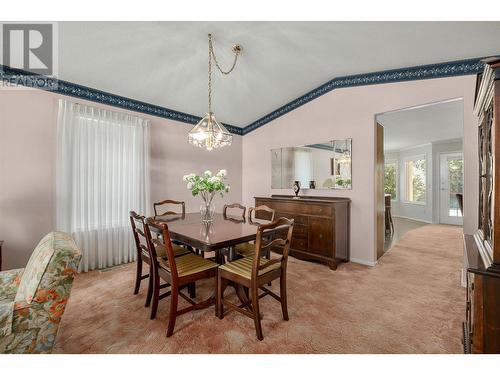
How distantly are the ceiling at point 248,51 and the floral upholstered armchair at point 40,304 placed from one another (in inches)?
82.1

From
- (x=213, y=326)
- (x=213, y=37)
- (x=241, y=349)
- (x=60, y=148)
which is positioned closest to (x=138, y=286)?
(x=213, y=326)

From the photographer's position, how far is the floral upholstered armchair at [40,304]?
122 centimetres

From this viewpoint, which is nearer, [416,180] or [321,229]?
[321,229]

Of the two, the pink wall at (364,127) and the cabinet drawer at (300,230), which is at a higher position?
the pink wall at (364,127)

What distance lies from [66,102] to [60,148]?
0.59m

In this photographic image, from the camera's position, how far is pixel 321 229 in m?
3.35

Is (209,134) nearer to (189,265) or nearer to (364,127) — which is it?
(189,265)

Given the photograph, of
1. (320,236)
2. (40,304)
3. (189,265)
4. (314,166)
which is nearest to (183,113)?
(314,166)

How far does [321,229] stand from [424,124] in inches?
148

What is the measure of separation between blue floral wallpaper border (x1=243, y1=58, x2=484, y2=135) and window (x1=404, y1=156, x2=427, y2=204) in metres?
5.40

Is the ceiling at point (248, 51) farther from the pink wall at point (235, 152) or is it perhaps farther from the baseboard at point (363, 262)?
the baseboard at point (363, 262)

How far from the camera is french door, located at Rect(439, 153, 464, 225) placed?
656 cm

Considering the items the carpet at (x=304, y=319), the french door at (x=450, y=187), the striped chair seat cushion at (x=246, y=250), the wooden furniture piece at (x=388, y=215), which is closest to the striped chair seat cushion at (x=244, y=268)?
the striped chair seat cushion at (x=246, y=250)

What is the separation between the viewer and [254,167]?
5.03 meters
